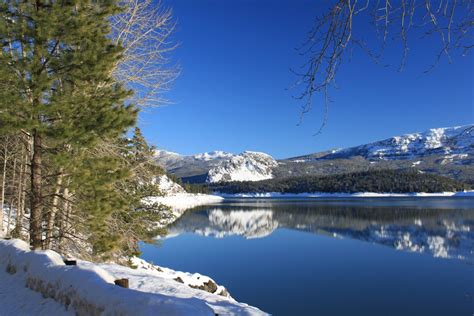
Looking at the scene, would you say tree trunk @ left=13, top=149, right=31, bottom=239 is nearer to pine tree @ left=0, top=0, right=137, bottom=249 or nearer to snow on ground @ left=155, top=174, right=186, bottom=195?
pine tree @ left=0, top=0, right=137, bottom=249

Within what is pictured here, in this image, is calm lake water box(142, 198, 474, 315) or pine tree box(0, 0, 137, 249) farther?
calm lake water box(142, 198, 474, 315)

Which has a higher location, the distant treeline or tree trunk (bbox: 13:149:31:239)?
the distant treeline

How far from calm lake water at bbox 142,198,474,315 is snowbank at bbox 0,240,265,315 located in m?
12.1

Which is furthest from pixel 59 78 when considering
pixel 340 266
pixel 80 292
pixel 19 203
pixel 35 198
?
pixel 340 266

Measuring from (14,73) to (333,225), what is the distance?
49289 mm

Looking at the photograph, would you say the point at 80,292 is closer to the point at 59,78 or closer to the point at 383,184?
the point at 59,78

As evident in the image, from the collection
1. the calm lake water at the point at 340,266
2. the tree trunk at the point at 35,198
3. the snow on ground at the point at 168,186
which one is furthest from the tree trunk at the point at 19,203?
the calm lake water at the point at 340,266

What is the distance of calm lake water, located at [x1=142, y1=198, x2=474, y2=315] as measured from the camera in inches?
763

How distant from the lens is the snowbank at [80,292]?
5047 millimetres

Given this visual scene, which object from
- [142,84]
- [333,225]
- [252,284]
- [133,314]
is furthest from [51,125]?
[333,225]

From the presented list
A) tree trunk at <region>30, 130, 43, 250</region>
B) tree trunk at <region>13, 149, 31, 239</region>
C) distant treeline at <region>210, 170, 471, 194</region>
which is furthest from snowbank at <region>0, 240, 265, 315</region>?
distant treeline at <region>210, 170, 471, 194</region>

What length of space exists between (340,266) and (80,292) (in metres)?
24.1

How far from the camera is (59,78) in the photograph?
36.3ft

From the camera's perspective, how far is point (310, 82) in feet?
11.7
